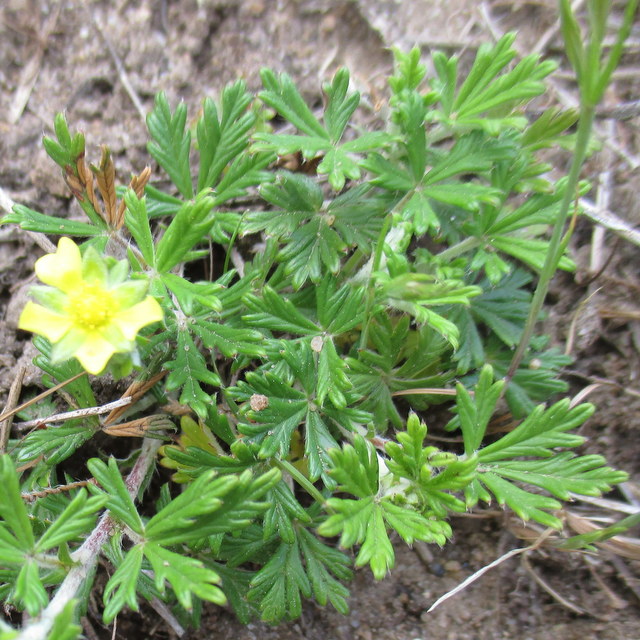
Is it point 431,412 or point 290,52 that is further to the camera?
point 290,52

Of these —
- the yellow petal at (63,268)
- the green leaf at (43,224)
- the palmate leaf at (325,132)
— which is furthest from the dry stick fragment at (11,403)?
the palmate leaf at (325,132)

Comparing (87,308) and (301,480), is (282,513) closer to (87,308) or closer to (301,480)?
(301,480)

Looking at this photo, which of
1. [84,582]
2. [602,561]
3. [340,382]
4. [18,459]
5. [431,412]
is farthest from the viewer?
[431,412]

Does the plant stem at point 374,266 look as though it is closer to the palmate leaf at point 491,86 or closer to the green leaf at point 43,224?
the palmate leaf at point 491,86

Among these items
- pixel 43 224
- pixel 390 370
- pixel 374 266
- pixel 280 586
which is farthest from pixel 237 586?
pixel 43 224

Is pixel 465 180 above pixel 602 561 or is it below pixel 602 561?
above

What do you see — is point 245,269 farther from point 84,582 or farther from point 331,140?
point 84,582

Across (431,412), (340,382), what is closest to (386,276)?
(340,382)

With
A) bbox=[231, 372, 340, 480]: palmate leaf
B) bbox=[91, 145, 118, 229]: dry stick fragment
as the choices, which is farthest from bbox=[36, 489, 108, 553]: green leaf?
bbox=[91, 145, 118, 229]: dry stick fragment
